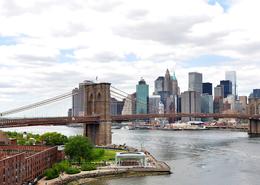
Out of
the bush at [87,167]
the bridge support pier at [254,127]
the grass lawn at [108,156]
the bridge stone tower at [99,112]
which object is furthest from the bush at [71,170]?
the bridge support pier at [254,127]

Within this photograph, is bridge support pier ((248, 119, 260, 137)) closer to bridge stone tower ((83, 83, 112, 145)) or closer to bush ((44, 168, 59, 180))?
bridge stone tower ((83, 83, 112, 145))

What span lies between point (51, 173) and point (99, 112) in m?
35.5

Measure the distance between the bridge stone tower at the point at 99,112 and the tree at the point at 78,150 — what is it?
22.3 metres

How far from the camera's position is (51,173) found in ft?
144

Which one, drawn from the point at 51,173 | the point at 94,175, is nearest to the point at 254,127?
the point at 94,175

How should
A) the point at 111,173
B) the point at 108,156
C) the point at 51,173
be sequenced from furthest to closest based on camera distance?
the point at 108,156 < the point at 111,173 < the point at 51,173

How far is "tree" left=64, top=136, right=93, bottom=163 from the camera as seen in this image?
5284 centimetres

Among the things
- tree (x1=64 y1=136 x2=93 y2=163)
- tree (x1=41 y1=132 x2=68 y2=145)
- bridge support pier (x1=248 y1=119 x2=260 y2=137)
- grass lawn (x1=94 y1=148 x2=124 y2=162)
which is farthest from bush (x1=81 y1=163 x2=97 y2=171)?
bridge support pier (x1=248 y1=119 x2=260 y2=137)

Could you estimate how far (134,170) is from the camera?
4978cm

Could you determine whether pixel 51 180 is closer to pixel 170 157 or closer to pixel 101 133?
pixel 170 157

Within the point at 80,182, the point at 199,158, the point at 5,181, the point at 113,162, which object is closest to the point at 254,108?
the point at 199,158

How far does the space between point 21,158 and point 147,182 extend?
1293cm

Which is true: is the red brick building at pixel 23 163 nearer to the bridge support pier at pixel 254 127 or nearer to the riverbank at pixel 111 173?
the riverbank at pixel 111 173

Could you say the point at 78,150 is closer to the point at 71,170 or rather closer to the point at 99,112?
the point at 71,170
